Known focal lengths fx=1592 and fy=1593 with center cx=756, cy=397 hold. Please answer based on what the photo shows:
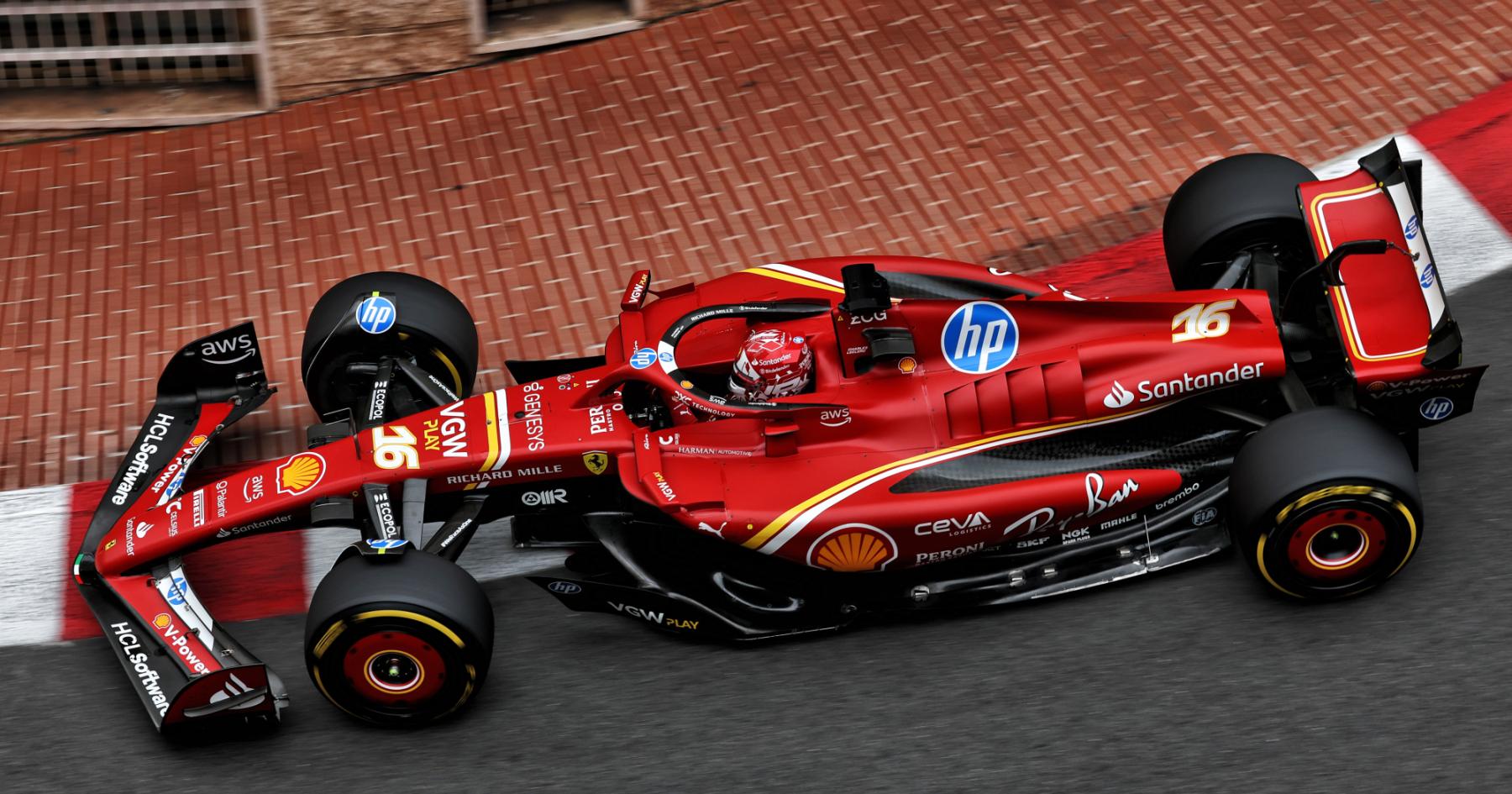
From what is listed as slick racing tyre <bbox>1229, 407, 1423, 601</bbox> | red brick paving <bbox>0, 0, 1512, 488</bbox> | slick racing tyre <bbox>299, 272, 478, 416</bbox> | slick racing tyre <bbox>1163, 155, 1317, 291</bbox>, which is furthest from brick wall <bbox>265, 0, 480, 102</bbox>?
slick racing tyre <bbox>1229, 407, 1423, 601</bbox>

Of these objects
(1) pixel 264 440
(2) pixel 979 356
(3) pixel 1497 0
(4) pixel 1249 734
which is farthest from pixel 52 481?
(3) pixel 1497 0

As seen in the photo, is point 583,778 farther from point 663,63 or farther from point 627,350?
point 663,63

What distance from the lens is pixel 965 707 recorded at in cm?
595

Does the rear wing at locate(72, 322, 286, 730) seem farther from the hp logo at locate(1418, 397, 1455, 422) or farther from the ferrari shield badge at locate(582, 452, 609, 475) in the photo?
the hp logo at locate(1418, 397, 1455, 422)

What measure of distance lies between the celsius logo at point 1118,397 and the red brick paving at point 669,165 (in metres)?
A: 2.39

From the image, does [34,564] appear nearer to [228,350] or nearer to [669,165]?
[228,350]

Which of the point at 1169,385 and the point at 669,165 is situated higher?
the point at 1169,385

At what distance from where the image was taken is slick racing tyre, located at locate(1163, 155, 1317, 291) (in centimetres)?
691

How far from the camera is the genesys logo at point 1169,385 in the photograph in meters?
6.16

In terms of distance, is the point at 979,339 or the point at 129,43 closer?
the point at 979,339

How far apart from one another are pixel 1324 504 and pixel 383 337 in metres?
3.94

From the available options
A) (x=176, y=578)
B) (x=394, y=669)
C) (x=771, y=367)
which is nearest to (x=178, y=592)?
(x=176, y=578)

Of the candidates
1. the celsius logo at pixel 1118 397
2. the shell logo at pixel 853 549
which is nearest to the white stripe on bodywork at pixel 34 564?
the shell logo at pixel 853 549

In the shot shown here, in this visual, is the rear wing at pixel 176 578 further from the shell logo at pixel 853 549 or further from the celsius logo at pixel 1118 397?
the celsius logo at pixel 1118 397
